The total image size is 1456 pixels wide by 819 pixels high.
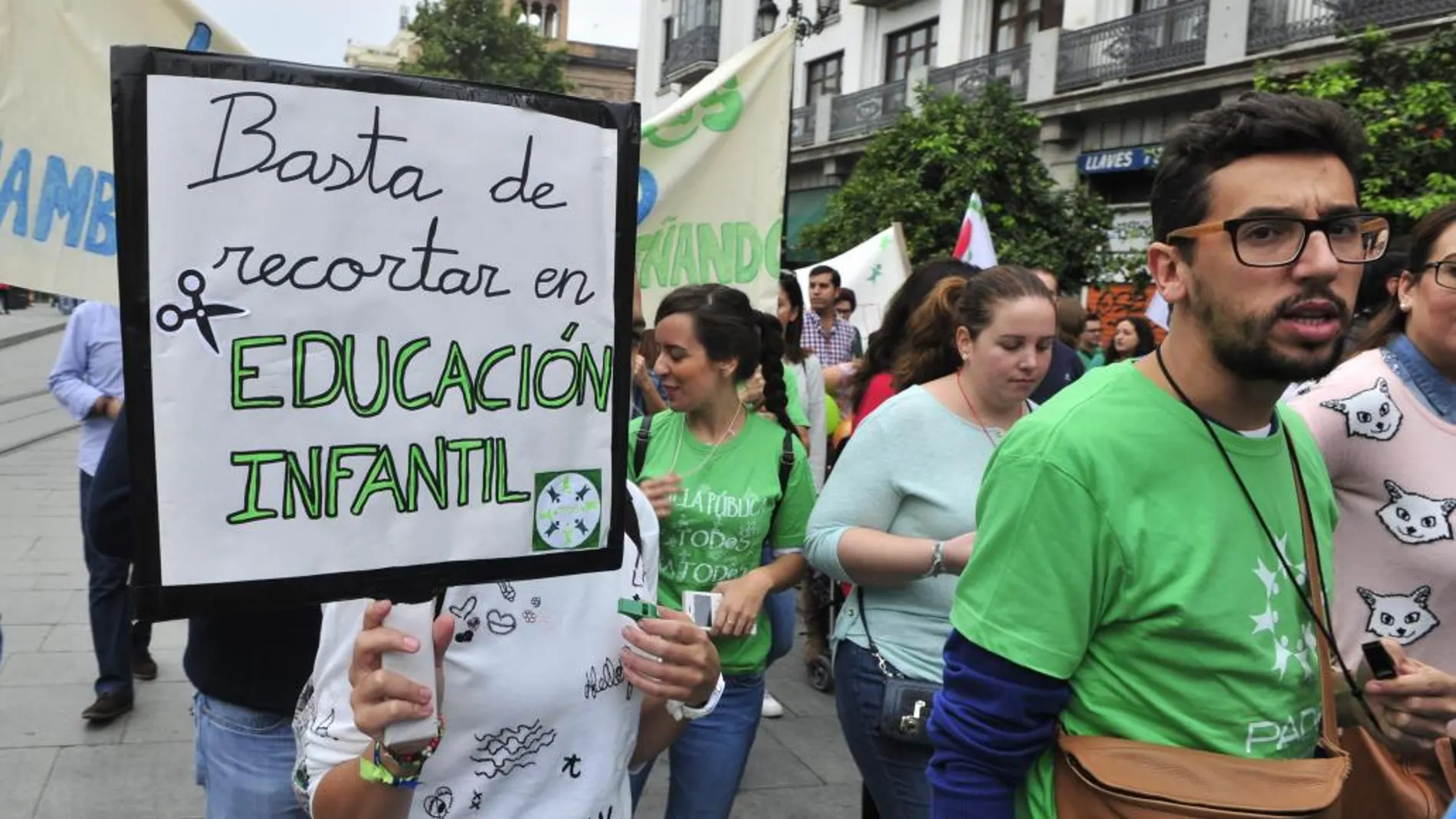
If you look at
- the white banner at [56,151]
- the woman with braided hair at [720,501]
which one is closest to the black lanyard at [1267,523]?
the woman with braided hair at [720,501]

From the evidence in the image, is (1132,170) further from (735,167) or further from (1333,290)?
(1333,290)

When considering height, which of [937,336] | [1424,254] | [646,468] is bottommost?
[646,468]

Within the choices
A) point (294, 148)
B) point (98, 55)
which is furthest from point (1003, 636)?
point (98, 55)

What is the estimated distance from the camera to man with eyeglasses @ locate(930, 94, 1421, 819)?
5.07 ft

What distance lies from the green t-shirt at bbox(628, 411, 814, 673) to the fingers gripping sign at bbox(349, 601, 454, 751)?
1558 mm

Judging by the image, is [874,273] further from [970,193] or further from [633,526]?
[633,526]

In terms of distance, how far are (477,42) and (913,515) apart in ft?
128

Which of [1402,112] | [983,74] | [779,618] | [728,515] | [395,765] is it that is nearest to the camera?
[395,765]

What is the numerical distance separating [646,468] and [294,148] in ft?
6.21

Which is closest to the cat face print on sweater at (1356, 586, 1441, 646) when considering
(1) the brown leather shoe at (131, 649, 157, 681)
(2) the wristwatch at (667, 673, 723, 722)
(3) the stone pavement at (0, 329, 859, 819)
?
(2) the wristwatch at (667, 673, 723, 722)

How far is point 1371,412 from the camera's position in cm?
236

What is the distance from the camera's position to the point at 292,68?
1415mm

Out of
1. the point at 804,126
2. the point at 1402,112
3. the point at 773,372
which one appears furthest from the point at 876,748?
the point at 804,126

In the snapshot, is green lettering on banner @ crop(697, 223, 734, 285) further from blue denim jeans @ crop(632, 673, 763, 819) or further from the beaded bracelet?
the beaded bracelet
